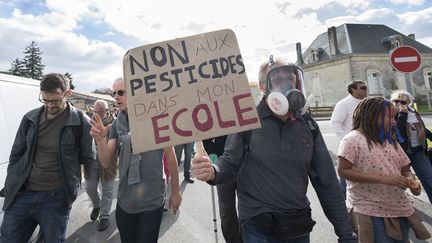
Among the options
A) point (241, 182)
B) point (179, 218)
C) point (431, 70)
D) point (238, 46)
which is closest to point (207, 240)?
point (179, 218)

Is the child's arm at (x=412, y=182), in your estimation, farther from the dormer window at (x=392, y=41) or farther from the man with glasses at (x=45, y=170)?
the dormer window at (x=392, y=41)

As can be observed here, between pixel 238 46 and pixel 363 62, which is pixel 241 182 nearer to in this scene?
pixel 238 46

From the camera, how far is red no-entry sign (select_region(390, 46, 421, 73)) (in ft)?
17.5

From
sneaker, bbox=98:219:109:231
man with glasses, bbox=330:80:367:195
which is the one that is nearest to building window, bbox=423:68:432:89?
man with glasses, bbox=330:80:367:195

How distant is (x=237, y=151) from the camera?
1990mm

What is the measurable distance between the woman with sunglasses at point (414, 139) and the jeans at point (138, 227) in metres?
3.68

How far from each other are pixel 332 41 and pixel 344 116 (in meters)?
39.6

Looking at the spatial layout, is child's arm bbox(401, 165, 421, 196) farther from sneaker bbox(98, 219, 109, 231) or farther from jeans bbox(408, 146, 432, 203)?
sneaker bbox(98, 219, 109, 231)

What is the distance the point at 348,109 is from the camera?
4715 mm

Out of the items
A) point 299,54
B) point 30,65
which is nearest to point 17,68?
point 30,65

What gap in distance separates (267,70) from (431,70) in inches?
1828

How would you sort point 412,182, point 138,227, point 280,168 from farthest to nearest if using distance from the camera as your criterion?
1. point 138,227
2. point 412,182
3. point 280,168

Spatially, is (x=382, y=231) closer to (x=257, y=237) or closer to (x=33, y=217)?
(x=257, y=237)

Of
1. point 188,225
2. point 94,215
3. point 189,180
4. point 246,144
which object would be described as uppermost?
point 246,144
